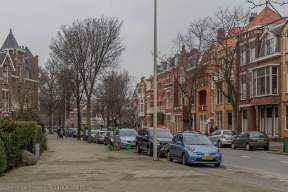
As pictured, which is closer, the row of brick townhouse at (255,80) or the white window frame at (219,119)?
the row of brick townhouse at (255,80)

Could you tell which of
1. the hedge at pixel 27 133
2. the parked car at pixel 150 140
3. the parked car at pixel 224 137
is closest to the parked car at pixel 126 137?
the parked car at pixel 150 140

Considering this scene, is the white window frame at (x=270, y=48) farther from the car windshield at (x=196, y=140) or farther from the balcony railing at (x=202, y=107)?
the car windshield at (x=196, y=140)

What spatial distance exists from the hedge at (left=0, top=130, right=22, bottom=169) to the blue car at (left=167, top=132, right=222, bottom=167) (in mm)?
7092

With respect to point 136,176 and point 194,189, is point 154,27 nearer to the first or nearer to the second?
point 136,176

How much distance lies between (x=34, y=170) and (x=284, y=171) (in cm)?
995

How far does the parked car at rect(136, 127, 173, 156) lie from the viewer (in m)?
23.6

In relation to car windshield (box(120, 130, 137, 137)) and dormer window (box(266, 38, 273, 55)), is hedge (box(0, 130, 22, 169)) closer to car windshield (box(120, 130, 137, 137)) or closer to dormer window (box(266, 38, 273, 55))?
car windshield (box(120, 130, 137, 137))

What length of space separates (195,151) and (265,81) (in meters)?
25.6

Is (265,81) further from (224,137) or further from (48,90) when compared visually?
(48,90)

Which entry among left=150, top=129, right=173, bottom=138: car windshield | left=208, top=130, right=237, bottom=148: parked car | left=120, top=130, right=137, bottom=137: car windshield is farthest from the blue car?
left=208, top=130, right=237, bottom=148: parked car

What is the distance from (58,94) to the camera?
65375 mm

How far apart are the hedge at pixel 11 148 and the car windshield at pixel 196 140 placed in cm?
750

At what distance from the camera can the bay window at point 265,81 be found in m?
40.9

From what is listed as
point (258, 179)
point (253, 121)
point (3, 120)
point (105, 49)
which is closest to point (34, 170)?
point (3, 120)
